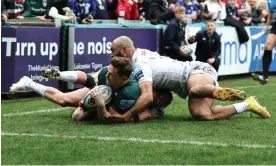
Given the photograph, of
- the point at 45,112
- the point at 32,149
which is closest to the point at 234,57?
the point at 45,112

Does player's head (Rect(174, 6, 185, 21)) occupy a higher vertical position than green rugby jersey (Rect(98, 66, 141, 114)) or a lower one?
higher

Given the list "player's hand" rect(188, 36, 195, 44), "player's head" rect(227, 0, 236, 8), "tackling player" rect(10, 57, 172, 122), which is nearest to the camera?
"tackling player" rect(10, 57, 172, 122)

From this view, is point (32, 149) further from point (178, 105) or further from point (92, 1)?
point (92, 1)

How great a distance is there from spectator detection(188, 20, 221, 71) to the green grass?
524cm

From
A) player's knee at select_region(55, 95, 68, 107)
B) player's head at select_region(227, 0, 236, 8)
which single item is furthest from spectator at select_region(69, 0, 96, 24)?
player's knee at select_region(55, 95, 68, 107)

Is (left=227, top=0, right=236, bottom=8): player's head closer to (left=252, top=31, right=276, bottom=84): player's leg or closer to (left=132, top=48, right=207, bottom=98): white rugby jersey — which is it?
(left=252, top=31, right=276, bottom=84): player's leg

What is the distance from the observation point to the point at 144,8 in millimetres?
19234

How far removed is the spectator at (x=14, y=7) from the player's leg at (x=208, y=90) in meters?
5.87

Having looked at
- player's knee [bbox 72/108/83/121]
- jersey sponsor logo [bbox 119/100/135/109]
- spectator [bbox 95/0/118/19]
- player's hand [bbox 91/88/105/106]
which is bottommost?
player's knee [bbox 72/108/83/121]

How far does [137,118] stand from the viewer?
30.3 feet

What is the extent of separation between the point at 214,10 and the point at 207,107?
9.88m

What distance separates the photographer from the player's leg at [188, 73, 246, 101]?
8766 millimetres

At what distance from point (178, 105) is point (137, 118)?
8.02 ft

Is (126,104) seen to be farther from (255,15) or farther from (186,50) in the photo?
(255,15)
